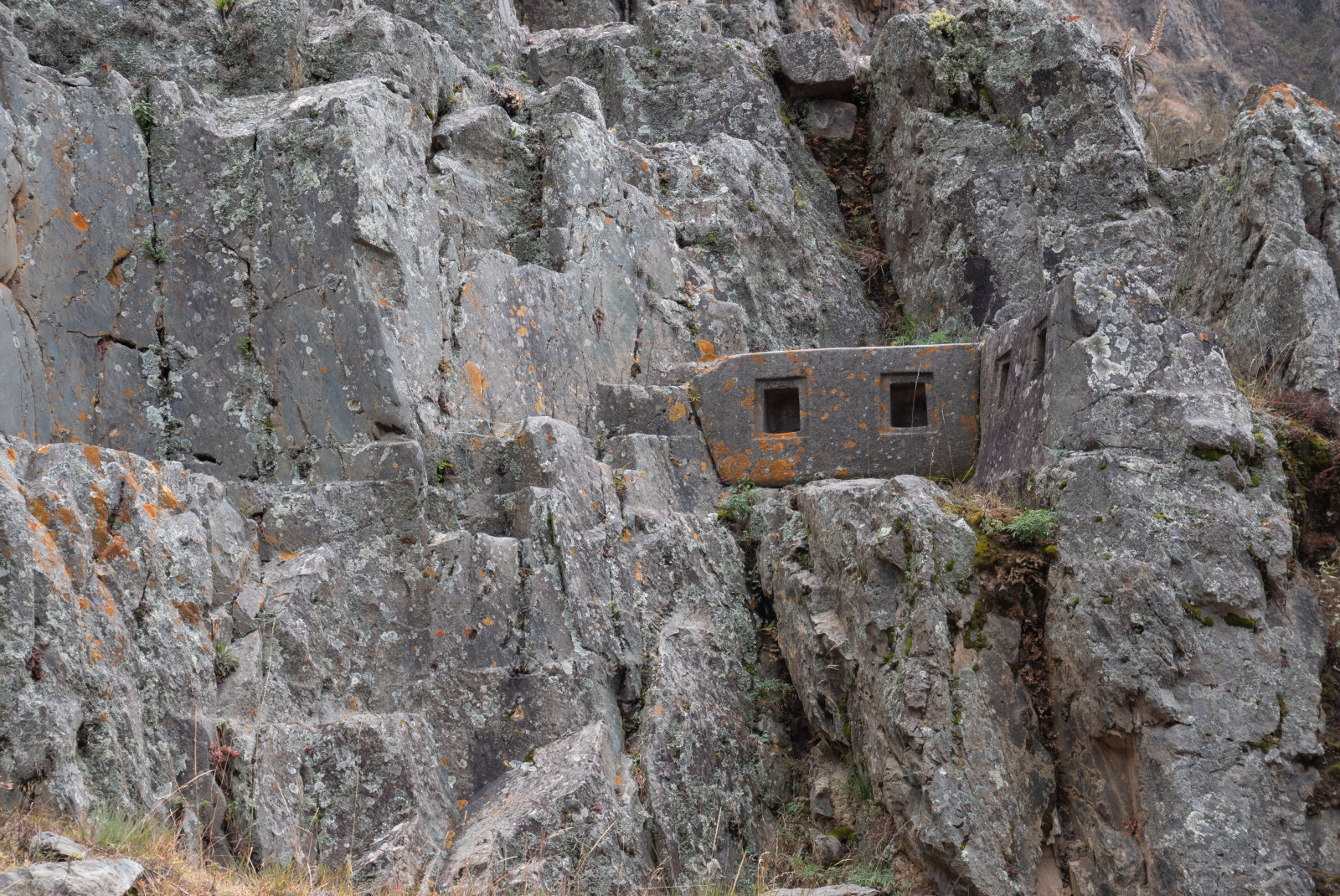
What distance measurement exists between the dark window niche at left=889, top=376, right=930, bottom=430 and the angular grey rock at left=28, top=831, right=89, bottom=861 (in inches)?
302

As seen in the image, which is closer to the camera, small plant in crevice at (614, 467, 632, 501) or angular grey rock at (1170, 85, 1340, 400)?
angular grey rock at (1170, 85, 1340, 400)

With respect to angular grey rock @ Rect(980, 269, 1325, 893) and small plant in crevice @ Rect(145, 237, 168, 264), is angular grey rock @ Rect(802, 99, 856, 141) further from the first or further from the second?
small plant in crevice @ Rect(145, 237, 168, 264)

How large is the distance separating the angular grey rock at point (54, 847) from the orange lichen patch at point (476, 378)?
5.38m

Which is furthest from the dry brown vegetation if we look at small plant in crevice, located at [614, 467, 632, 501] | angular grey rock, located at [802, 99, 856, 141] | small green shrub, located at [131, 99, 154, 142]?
angular grey rock, located at [802, 99, 856, 141]

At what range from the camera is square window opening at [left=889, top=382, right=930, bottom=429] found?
34.2 feet

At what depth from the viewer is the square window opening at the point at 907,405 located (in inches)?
411

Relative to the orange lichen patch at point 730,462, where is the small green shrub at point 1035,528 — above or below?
below

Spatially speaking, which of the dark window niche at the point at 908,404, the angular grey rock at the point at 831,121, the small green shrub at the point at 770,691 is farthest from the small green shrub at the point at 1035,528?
the angular grey rock at the point at 831,121

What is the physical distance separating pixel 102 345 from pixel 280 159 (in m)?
1.98

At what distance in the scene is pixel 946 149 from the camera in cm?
1447

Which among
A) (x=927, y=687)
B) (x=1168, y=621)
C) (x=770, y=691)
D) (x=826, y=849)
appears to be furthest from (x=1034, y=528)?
(x=826, y=849)

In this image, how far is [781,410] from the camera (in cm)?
1105

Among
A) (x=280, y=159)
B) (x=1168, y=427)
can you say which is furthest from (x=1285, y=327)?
(x=280, y=159)

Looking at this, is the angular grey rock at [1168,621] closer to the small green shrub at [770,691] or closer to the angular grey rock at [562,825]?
the small green shrub at [770,691]
